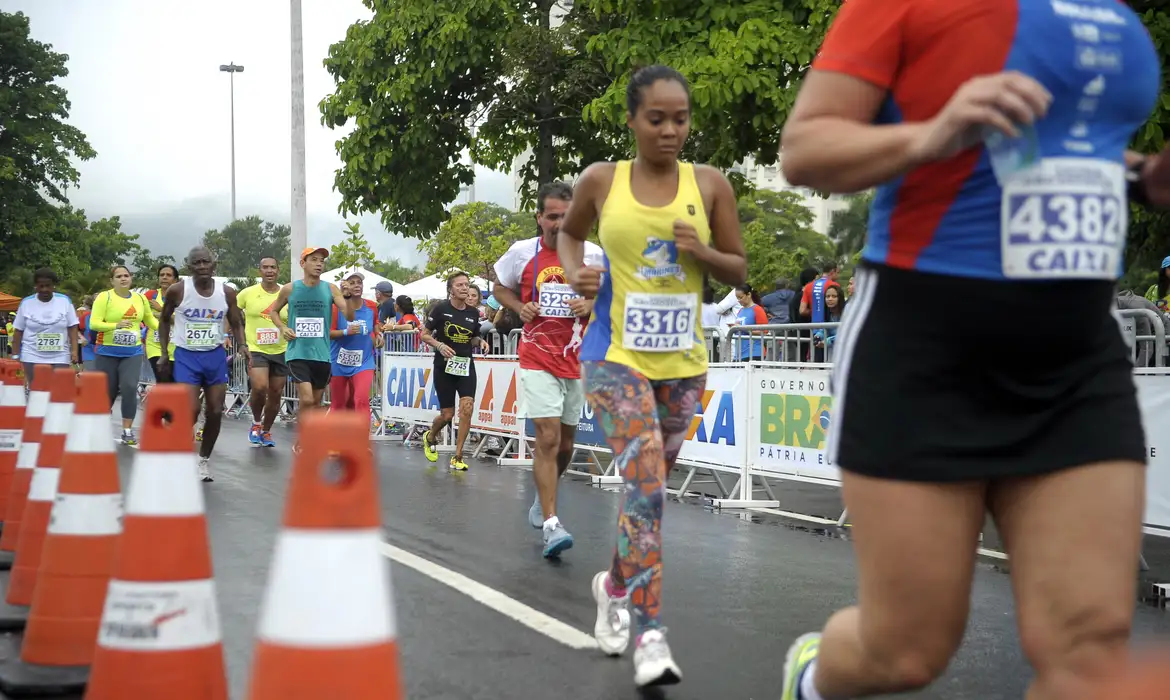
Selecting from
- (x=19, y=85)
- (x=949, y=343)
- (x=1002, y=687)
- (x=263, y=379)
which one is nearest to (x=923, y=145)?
(x=949, y=343)

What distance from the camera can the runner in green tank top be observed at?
1468 cm

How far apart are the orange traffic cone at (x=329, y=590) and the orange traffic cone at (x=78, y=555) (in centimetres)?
269

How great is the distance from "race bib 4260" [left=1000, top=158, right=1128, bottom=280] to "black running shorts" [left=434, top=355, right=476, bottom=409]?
12870mm

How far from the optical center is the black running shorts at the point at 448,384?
15.5 meters

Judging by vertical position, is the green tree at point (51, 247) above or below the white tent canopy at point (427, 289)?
above

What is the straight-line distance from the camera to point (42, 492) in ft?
21.3

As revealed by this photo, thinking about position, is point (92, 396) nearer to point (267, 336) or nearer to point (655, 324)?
point (655, 324)

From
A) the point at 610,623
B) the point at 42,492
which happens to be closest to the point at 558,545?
the point at 610,623

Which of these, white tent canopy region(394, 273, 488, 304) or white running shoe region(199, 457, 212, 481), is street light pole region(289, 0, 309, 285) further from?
white running shoe region(199, 457, 212, 481)

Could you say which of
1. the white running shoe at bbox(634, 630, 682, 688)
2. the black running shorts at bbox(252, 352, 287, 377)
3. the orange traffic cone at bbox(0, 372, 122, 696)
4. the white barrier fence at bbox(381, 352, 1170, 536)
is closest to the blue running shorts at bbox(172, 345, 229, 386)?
the white barrier fence at bbox(381, 352, 1170, 536)

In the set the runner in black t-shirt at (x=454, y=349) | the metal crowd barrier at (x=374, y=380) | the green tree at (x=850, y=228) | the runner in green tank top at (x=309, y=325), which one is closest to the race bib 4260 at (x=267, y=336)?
the metal crowd barrier at (x=374, y=380)

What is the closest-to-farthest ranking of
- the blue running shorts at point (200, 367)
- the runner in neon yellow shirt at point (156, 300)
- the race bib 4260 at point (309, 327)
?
the blue running shorts at point (200, 367) → the race bib 4260 at point (309, 327) → the runner in neon yellow shirt at point (156, 300)

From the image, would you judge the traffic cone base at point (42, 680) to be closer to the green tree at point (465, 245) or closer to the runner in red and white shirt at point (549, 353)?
the runner in red and white shirt at point (549, 353)

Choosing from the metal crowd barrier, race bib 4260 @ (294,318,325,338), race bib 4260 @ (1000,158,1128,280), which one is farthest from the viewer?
the metal crowd barrier
